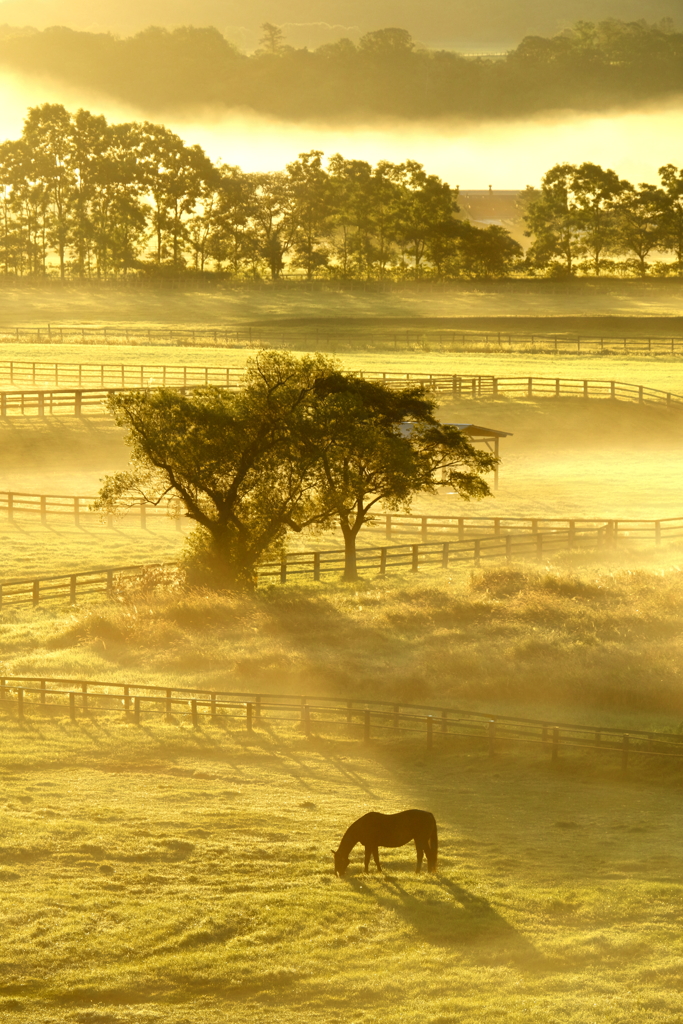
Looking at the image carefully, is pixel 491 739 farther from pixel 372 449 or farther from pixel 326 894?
pixel 372 449

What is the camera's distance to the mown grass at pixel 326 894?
38.0 feet

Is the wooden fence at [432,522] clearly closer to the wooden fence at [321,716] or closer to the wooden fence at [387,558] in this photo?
the wooden fence at [387,558]

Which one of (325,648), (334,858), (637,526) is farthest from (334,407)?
(334,858)

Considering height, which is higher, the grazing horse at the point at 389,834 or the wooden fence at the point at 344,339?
the wooden fence at the point at 344,339

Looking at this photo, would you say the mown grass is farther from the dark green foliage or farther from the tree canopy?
the dark green foliage

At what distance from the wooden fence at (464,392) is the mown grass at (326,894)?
125 ft

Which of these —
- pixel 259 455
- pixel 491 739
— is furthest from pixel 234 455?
pixel 491 739

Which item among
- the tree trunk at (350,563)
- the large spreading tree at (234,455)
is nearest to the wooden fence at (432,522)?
the tree trunk at (350,563)

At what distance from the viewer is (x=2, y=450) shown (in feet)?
167

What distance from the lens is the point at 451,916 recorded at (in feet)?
43.9

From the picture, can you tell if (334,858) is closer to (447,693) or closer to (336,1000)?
(336,1000)

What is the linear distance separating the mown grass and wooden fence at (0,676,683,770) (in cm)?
56

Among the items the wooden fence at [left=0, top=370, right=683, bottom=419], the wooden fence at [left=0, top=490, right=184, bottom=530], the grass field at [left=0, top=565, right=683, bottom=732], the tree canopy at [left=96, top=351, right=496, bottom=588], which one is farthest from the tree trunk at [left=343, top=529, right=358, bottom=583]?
the wooden fence at [left=0, top=370, right=683, bottom=419]

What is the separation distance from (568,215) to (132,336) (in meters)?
53.6
